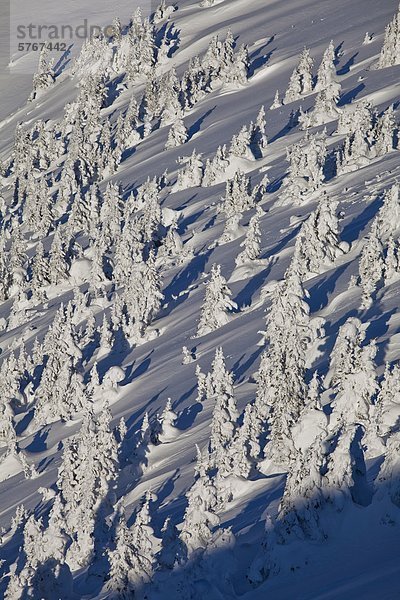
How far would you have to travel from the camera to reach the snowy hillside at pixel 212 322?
17297mm

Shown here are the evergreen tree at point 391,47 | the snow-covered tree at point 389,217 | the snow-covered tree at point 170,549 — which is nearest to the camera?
the snow-covered tree at point 170,549

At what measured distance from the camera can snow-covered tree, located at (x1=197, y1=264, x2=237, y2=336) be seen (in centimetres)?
4300

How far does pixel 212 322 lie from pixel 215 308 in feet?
2.09

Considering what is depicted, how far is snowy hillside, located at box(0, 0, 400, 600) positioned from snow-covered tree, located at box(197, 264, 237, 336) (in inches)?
4.3

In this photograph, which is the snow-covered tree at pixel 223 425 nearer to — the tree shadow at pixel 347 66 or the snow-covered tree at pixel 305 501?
the snow-covered tree at pixel 305 501

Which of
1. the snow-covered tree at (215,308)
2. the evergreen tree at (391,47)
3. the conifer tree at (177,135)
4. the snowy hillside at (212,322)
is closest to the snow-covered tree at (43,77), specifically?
the snowy hillside at (212,322)

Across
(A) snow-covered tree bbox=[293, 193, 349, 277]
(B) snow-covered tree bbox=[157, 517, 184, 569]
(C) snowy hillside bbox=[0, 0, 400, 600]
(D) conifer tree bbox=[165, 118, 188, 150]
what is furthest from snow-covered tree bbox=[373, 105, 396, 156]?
(B) snow-covered tree bbox=[157, 517, 184, 569]

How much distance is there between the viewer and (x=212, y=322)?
1698 inches

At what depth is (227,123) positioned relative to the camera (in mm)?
78812

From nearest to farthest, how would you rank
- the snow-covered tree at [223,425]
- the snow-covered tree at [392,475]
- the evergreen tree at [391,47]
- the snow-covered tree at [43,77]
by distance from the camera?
the snow-covered tree at [392,475]
the snow-covered tree at [223,425]
the evergreen tree at [391,47]
the snow-covered tree at [43,77]

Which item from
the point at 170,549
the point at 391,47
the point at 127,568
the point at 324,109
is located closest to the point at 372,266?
the point at 170,549

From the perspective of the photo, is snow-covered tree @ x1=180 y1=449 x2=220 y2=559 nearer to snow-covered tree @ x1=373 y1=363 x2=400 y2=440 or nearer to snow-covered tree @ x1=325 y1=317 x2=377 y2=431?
snow-covered tree @ x1=325 y1=317 x2=377 y2=431

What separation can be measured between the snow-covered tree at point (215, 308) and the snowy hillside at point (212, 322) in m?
0.11

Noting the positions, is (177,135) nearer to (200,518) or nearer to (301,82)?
(301,82)
